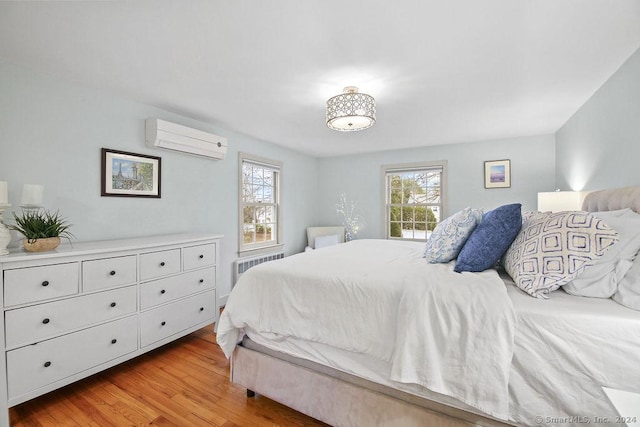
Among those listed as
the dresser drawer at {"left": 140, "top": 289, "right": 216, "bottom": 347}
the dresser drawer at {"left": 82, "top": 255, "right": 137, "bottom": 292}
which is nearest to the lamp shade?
the dresser drawer at {"left": 140, "top": 289, "right": 216, "bottom": 347}

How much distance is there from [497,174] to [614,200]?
7.71ft

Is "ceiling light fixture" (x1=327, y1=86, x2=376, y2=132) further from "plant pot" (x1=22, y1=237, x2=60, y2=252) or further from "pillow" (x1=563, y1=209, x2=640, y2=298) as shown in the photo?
"plant pot" (x1=22, y1=237, x2=60, y2=252)

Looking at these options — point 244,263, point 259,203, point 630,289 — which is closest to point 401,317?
point 630,289

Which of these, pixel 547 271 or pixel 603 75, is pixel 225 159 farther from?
pixel 603 75

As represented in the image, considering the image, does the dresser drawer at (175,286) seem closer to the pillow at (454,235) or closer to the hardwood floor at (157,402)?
the hardwood floor at (157,402)

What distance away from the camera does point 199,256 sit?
2.71 m

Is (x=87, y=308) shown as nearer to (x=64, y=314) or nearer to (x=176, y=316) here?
(x=64, y=314)

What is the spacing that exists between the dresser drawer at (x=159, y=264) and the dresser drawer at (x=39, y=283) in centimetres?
44

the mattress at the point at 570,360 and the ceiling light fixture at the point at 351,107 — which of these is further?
the ceiling light fixture at the point at 351,107

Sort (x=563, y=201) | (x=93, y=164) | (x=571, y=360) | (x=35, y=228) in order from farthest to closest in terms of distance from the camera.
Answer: (x=563, y=201)
(x=93, y=164)
(x=35, y=228)
(x=571, y=360)

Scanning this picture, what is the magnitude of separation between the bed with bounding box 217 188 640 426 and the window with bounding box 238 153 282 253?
2309 millimetres

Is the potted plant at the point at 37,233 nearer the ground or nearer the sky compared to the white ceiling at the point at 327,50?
nearer the ground

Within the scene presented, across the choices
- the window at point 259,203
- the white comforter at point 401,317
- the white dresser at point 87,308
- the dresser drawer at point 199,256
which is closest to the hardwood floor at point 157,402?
the white dresser at point 87,308

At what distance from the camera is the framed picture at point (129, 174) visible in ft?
8.14
